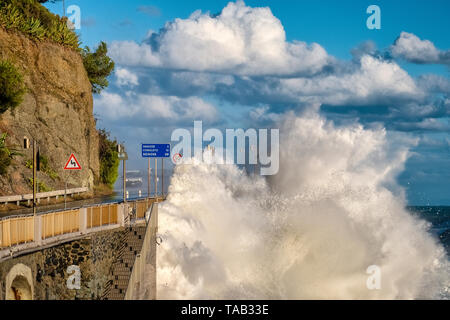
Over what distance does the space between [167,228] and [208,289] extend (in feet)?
11.2

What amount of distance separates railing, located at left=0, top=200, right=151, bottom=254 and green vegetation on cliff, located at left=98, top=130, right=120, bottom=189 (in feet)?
87.3

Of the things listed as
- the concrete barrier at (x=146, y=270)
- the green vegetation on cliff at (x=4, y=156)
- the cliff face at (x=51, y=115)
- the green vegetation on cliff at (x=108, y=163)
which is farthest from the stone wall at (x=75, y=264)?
the green vegetation on cliff at (x=108, y=163)

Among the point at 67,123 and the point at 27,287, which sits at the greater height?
the point at 67,123

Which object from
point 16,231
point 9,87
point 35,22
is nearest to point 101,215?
point 16,231

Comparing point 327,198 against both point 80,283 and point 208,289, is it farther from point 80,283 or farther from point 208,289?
point 80,283

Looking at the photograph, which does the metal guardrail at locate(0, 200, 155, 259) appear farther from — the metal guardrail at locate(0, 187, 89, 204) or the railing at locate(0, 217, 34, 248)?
the metal guardrail at locate(0, 187, 89, 204)

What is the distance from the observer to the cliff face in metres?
37.4

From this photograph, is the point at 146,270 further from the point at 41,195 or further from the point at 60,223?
the point at 41,195

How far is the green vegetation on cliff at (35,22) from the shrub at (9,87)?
5427 mm

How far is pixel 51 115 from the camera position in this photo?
4241cm

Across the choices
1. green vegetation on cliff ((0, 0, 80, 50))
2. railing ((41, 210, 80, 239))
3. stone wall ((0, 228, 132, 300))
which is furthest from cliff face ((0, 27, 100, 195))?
railing ((41, 210, 80, 239))

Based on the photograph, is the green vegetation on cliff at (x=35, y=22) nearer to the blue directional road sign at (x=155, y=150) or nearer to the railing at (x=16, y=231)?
the blue directional road sign at (x=155, y=150)

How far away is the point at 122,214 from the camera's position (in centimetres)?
2461
